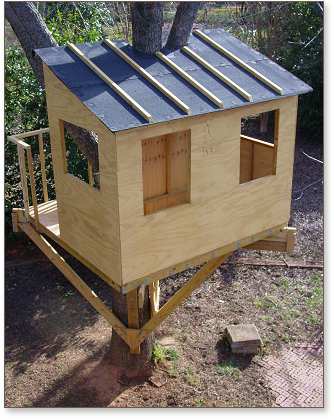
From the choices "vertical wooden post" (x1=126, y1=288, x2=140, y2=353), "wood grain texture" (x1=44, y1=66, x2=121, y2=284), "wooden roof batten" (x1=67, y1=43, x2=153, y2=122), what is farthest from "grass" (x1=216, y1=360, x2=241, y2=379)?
"wooden roof batten" (x1=67, y1=43, x2=153, y2=122)

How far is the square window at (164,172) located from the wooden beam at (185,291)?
690 millimetres

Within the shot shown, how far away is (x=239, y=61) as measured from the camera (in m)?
5.03

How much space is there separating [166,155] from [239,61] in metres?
1.17

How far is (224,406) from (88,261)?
2.48 meters

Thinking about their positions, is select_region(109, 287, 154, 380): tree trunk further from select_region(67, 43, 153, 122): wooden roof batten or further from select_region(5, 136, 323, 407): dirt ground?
select_region(67, 43, 153, 122): wooden roof batten

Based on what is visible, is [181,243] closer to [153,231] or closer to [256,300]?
[153,231]

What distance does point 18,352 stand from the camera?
702 centimetres

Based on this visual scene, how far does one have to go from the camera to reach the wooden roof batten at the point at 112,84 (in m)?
4.04

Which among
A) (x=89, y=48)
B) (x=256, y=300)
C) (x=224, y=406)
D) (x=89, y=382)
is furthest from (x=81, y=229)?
(x=256, y=300)

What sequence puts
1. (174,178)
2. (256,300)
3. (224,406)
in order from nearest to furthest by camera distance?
1. (174,178)
2. (224,406)
3. (256,300)

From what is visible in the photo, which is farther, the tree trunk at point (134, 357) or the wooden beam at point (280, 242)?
the tree trunk at point (134, 357)

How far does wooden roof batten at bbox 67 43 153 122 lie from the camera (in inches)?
159

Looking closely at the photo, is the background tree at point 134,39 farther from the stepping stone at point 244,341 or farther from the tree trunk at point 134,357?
the stepping stone at point 244,341

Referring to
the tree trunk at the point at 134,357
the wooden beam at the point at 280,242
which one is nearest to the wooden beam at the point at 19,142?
the tree trunk at the point at 134,357
